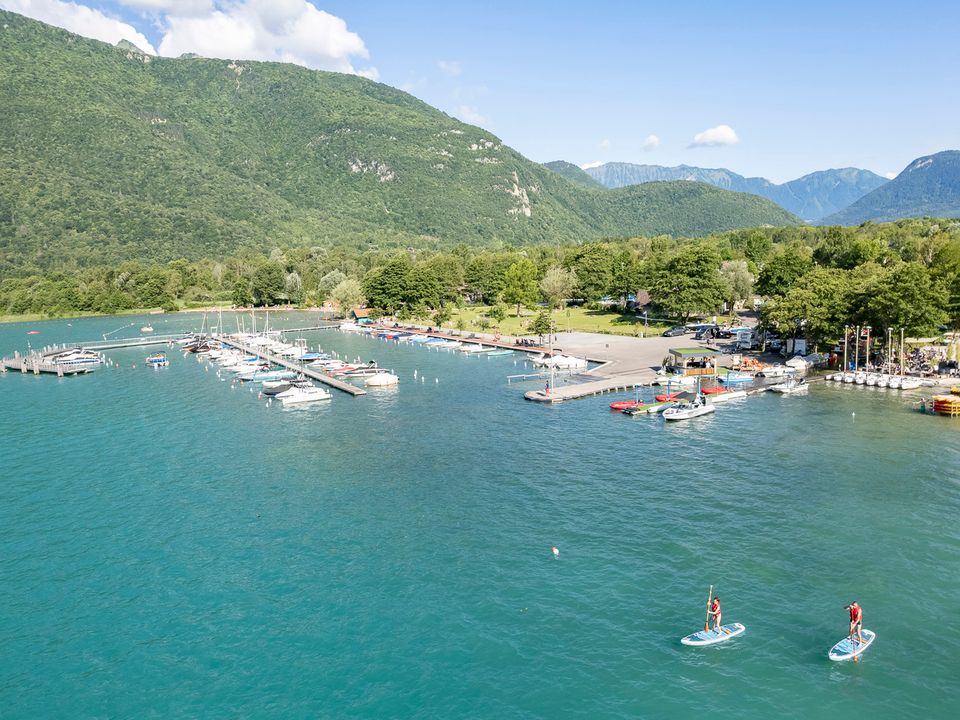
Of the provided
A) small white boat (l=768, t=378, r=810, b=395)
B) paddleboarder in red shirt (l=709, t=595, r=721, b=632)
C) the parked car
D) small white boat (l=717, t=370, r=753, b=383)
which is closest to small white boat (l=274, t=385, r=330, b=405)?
small white boat (l=717, t=370, r=753, b=383)

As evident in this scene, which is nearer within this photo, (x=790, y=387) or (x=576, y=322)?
(x=790, y=387)

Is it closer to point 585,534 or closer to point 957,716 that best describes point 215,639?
point 585,534

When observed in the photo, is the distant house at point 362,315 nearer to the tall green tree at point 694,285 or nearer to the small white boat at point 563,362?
the tall green tree at point 694,285

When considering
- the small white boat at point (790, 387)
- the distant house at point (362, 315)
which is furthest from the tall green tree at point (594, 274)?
the small white boat at point (790, 387)

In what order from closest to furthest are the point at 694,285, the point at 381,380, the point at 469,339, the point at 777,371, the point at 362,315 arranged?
1. the point at 777,371
2. the point at 381,380
3. the point at 469,339
4. the point at 694,285
5. the point at 362,315

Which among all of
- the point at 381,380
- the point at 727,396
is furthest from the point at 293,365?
the point at 727,396

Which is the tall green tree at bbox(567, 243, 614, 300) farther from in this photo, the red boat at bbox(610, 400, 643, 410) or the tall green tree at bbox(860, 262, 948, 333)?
the red boat at bbox(610, 400, 643, 410)

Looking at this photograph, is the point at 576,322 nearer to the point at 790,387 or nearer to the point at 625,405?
the point at 790,387
